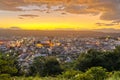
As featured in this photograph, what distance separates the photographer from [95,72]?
10328 mm

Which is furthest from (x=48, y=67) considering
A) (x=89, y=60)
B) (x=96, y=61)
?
(x=96, y=61)

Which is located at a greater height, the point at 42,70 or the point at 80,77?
the point at 80,77

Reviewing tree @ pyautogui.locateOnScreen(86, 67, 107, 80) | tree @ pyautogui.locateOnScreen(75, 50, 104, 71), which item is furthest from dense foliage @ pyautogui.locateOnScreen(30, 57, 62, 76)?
tree @ pyautogui.locateOnScreen(86, 67, 107, 80)

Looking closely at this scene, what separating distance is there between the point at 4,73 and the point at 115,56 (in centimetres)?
1285

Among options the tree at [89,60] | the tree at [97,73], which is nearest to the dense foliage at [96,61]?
the tree at [89,60]

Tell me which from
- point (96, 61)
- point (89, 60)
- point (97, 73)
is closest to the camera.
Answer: point (97, 73)

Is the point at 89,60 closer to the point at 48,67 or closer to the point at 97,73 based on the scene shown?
the point at 48,67

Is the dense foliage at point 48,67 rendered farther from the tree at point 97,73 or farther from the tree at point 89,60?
the tree at point 97,73

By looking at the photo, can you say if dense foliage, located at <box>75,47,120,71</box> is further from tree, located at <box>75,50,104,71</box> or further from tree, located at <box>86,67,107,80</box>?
tree, located at <box>86,67,107,80</box>

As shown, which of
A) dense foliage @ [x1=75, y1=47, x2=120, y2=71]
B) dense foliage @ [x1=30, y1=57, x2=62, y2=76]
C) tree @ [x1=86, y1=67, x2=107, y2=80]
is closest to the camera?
tree @ [x1=86, y1=67, x2=107, y2=80]

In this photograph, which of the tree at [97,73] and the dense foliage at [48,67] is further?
the dense foliage at [48,67]

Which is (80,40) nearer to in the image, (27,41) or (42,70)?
(27,41)

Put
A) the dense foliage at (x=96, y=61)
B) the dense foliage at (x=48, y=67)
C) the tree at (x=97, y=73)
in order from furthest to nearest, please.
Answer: the dense foliage at (x=96, y=61)
the dense foliage at (x=48, y=67)
the tree at (x=97, y=73)

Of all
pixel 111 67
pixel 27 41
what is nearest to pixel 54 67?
pixel 111 67
